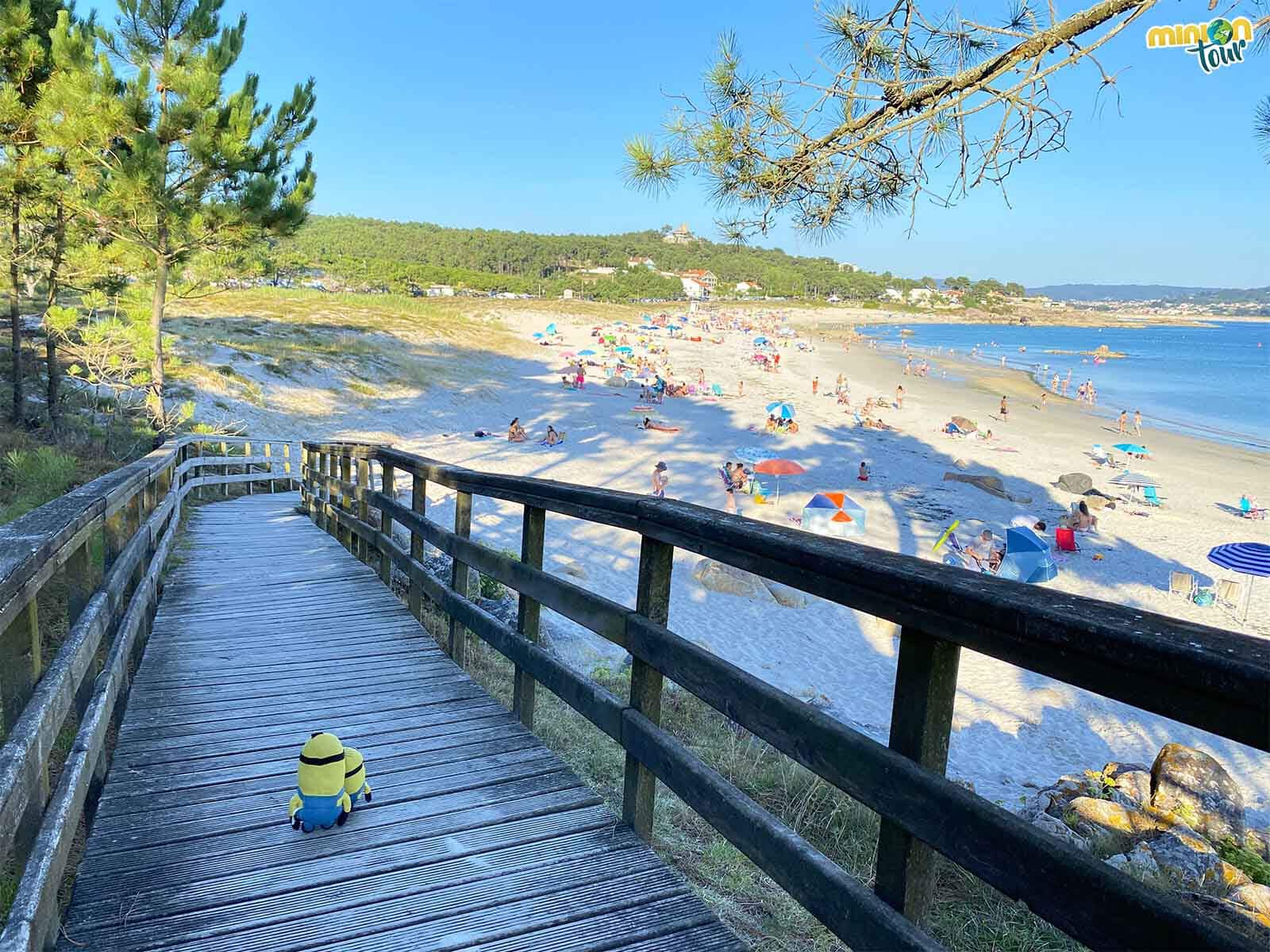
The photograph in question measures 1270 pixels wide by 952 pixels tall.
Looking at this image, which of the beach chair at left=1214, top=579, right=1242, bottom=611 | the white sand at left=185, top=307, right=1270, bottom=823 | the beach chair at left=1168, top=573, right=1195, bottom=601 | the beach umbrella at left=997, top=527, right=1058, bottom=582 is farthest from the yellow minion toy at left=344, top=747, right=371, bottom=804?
the beach chair at left=1214, top=579, right=1242, bottom=611

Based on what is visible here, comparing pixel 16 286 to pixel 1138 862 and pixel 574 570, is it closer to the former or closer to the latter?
pixel 574 570

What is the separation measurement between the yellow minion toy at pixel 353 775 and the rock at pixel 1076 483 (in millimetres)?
23398

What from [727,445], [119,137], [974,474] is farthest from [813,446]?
[119,137]

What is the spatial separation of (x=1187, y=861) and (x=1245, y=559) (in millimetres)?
12107

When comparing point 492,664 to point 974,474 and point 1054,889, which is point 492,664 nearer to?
point 1054,889

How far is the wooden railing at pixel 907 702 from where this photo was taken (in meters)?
1.26

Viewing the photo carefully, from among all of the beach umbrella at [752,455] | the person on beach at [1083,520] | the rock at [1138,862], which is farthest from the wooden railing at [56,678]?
the person on beach at [1083,520]

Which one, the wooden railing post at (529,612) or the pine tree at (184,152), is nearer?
the wooden railing post at (529,612)

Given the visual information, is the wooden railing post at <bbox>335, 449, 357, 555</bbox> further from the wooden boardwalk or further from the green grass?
the wooden boardwalk

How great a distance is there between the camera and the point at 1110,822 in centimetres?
500

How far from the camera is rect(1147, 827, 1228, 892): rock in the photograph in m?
4.05

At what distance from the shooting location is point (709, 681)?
2.49 metres

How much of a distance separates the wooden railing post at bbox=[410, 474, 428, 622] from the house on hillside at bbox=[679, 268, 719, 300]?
154857mm

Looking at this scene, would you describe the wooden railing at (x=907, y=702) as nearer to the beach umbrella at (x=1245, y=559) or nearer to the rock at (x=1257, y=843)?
the rock at (x=1257, y=843)
